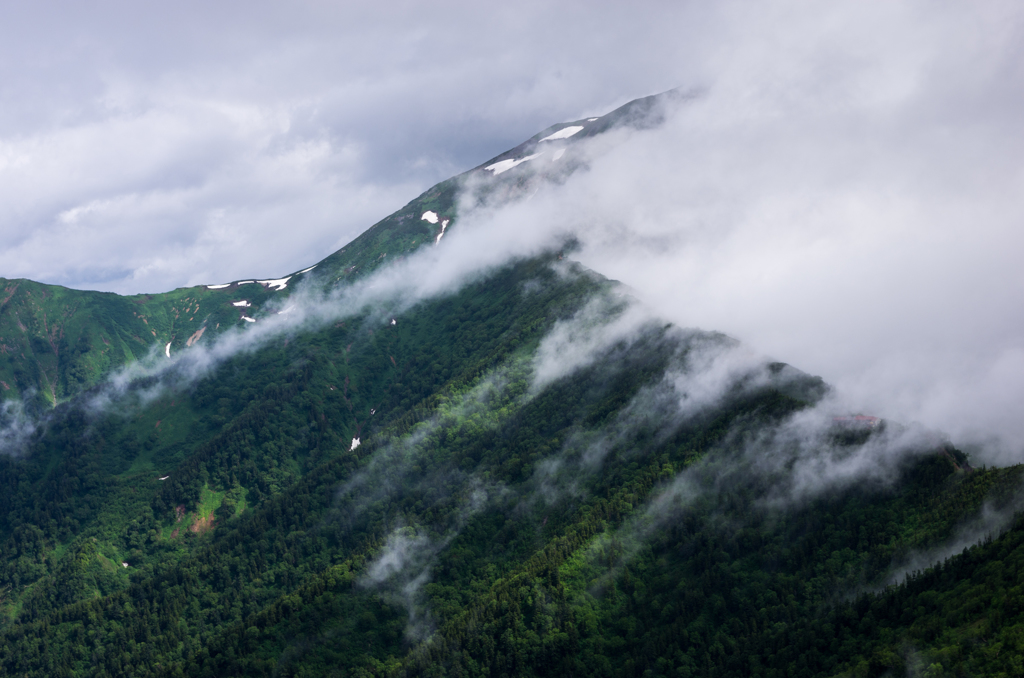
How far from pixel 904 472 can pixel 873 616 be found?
37.8m

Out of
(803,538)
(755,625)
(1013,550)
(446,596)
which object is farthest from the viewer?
(446,596)

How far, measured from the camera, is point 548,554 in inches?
6988

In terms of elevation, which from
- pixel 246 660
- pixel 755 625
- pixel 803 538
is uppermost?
pixel 246 660

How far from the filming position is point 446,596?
187000 mm

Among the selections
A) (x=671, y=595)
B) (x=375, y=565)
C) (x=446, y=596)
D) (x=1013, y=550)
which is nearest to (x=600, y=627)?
(x=671, y=595)

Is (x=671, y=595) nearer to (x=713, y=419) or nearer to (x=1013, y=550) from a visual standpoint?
(x=713, y=419)

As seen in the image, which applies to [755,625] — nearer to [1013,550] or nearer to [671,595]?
[671,595]

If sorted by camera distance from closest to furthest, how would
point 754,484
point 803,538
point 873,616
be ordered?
point 873,616 < point 803,538 < point 754,484

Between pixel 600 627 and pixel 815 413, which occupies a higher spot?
pixel 815 413

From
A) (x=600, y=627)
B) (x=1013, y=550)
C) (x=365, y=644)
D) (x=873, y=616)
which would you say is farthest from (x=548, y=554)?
(x=1013, y=550)

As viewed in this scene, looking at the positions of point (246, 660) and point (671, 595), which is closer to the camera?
point (671, 595)

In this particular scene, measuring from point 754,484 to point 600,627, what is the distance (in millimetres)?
53606

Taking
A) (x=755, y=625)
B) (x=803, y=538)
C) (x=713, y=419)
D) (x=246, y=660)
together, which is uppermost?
(x=713, y=419)

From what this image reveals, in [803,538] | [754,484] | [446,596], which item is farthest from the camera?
[446,596]
